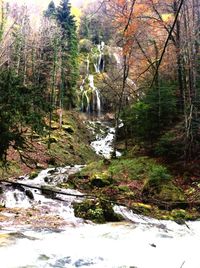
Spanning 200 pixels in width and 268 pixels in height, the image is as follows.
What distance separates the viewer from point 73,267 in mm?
6461

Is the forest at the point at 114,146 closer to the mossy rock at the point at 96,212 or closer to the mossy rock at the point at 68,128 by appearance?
the mossy rock at the point at 96,212

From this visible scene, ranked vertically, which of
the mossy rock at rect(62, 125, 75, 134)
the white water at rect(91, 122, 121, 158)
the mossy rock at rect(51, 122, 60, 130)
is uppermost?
the mossy rock at rect(51, 122, 60, 130)

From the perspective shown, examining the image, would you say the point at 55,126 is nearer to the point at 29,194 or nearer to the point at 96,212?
the point at 29,194

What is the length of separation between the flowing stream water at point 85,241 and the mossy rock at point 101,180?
117 inches

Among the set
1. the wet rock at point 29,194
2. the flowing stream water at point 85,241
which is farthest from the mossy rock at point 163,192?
the wet rock at point 29,194

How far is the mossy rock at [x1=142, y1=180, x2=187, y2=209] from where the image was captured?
1216 centimetres

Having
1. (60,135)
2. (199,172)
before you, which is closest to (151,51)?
(60,135)

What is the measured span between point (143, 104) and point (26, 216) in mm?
9617

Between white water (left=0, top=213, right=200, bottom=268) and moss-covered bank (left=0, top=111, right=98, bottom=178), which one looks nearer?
white water (left=0, top=213, right=200, bottom=268)

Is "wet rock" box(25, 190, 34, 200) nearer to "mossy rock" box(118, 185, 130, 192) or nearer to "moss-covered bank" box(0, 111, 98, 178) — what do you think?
"mossy rock" box(118, 185, 130, 192)

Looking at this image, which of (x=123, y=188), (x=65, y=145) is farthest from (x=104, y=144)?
(x=123, y=188)

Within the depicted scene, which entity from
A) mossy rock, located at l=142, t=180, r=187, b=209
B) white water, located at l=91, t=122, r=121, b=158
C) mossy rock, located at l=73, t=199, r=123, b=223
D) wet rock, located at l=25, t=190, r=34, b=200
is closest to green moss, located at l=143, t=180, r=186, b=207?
mossy rock, located at l=142, t=180, r=187, b=209

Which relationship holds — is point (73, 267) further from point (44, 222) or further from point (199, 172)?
point (199, 172)

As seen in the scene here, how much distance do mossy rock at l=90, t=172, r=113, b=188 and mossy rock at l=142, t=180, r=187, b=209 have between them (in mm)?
2114
